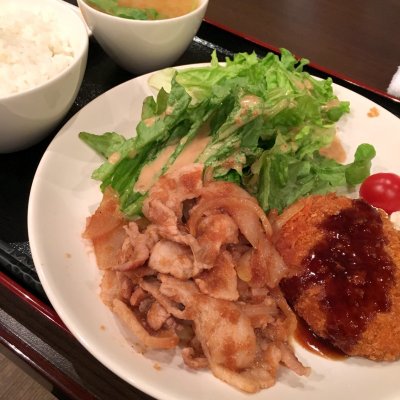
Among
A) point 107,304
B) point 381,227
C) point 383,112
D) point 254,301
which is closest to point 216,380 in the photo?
point 254,301

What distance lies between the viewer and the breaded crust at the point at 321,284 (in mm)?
1758

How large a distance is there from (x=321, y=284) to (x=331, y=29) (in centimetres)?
279

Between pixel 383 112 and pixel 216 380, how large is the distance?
180 cm

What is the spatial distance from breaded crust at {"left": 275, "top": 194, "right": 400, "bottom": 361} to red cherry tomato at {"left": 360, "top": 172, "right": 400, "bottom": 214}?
167 millimetres

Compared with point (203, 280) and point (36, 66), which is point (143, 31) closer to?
point (36, 66)

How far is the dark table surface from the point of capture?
72.8 inches

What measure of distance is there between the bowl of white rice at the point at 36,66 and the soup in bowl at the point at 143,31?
0.19 meters

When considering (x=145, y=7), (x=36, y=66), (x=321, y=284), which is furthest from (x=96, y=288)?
(x=145, y=7)

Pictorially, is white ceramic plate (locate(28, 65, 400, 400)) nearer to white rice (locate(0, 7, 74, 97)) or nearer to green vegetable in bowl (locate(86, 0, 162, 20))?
white rice (locate(0, 7, 74, 97))

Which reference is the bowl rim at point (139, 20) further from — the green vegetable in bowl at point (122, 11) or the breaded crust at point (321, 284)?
the breaded crust at point (321, 284)

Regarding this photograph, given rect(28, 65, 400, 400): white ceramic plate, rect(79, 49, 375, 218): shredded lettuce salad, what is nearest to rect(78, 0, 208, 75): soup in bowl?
rect(28, 65, 400, 400): white ceramic plate

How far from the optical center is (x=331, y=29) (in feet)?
12.8

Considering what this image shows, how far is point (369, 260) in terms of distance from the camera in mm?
1876

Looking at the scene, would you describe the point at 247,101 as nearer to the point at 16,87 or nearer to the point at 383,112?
the point at 383,112
